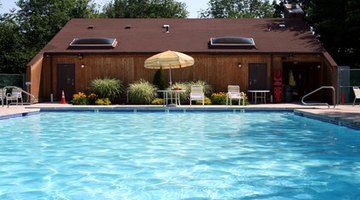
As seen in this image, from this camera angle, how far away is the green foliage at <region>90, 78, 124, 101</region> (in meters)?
20.6

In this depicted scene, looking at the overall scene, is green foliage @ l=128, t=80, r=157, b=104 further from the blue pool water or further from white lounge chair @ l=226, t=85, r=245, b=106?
the blue pool water

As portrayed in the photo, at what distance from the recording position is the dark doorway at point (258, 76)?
71.1 feet

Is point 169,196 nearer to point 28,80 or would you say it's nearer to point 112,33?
point 28,80

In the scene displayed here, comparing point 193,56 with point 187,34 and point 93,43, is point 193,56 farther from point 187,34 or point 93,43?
point 93,43

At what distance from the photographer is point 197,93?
62.8 ft

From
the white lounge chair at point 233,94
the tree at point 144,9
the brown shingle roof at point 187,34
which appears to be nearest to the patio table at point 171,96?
the white lounge chair at point 233,94

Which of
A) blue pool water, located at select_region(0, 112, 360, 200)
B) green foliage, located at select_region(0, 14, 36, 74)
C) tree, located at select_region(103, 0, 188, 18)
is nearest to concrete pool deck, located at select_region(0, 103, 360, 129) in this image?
blue pool water, located at select_region(0, 112, 360, 200)

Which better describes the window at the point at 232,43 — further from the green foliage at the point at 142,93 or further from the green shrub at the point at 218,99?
the green foliage at the point at 142,93

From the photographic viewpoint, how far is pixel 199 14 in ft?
198

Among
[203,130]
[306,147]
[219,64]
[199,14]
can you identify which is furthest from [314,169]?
[199,14]

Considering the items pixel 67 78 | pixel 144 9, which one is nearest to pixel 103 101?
pixel 67 78

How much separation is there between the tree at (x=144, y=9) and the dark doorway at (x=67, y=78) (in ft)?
63.7

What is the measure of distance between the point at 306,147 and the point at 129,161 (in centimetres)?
397

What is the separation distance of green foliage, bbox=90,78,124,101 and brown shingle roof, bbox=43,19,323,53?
1.70 metres
